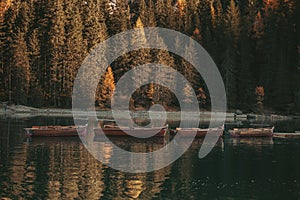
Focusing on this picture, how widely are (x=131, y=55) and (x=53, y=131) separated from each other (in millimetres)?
60795

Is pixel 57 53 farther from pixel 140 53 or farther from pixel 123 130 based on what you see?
pixel 123 130

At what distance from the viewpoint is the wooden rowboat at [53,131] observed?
61491 mm

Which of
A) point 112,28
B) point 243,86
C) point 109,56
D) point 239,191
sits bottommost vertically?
point 239,191

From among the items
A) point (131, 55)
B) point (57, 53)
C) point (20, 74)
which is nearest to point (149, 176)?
point (20, 74)

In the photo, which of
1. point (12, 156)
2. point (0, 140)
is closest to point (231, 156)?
point (12, 156)

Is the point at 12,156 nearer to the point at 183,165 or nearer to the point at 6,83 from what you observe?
the point at 183,165

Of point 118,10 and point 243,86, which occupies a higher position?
point 118,10

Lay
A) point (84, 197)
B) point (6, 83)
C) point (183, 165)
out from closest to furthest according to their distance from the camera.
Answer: point (84, 197) < point (183, 165) < point (6, 83)

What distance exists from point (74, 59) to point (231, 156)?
74.6 meters

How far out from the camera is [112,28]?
132875mm

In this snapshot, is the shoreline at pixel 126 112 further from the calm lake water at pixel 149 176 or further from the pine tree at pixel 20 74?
the calm lake water at pixel 149 176

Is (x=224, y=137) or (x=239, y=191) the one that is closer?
(x=239, y=191)

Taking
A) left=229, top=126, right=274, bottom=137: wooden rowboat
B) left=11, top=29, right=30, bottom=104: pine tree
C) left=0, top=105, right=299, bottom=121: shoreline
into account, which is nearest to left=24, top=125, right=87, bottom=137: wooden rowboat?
left=229, top=126, right=274, bottom=137: wooden rowboat

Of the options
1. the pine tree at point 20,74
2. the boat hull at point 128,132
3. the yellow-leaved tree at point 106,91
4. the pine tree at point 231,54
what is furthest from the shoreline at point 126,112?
the boat hull at point 128,132
